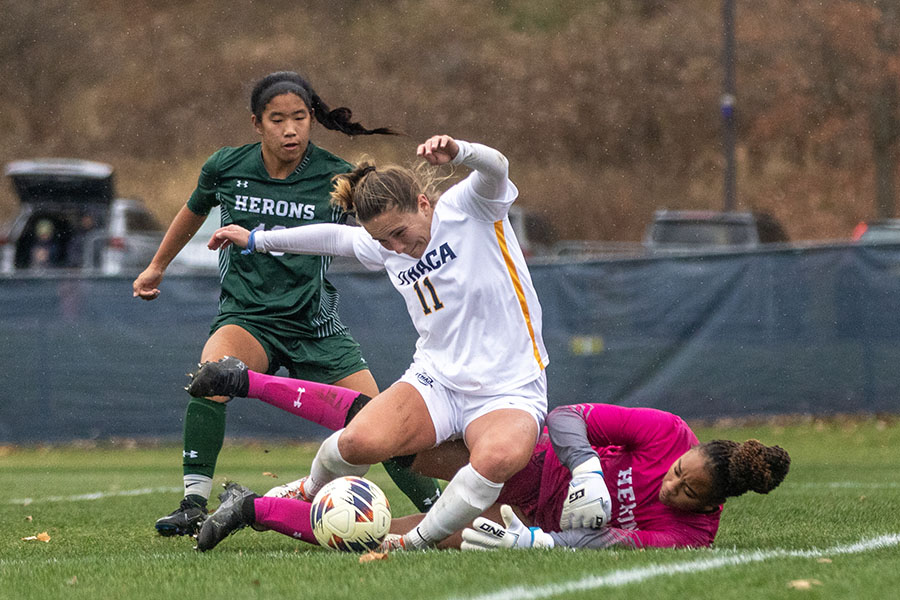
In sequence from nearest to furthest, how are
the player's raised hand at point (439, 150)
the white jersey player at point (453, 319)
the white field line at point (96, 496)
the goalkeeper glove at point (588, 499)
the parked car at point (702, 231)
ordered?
the player's raised hand at point (439, 150)
the goalkeeper glove at point (588, 499)
the white jersey player at point (453, 319)
the white field line at point (96, 496)
the parked car at point (702, 231)

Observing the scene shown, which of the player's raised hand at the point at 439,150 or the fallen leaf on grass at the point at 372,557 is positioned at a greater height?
the player's raised hand at the point at 439,150

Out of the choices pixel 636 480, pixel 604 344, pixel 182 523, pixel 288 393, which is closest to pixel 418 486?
pixel 288 393

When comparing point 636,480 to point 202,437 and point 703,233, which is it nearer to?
point 202,437

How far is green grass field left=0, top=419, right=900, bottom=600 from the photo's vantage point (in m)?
4.15

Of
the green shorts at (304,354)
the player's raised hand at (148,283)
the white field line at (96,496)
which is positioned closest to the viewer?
the green shorts at (304,354)

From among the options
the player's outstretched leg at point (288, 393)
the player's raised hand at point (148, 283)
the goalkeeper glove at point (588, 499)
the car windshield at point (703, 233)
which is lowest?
the car windshield at point (703, 233)

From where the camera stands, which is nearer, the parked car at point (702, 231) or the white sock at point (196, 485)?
the white sock at point (196, 485)

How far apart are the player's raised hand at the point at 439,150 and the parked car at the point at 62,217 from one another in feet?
58.2

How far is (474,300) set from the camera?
217 inches

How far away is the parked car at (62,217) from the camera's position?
76.1 ft

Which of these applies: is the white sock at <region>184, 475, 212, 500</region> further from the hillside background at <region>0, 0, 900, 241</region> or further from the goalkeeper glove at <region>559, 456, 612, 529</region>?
the hillside background at <region>0, 0, 900, 241</region>

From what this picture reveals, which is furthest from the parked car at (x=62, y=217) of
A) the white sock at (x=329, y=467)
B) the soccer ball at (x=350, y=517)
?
the soccer ball at (x=350, y=517)

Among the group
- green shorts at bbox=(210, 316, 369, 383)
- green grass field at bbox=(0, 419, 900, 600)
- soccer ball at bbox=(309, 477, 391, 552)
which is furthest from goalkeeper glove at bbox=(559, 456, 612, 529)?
green shorts at bbox=(210, 316, 369, 383)

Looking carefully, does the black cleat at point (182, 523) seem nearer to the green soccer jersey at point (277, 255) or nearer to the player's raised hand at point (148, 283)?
the green soccer jersey at point (277, 255)
